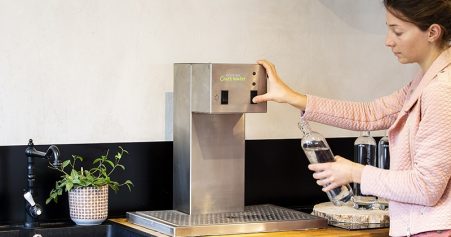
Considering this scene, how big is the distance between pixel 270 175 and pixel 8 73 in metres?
1.06

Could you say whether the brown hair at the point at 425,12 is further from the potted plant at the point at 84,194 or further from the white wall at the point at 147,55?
the potted plant at the point at 84,194

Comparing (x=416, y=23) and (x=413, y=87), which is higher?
(x=416, y=23)

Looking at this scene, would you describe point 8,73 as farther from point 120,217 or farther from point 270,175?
point 270,175

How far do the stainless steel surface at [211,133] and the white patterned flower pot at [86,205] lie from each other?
29 centimetres

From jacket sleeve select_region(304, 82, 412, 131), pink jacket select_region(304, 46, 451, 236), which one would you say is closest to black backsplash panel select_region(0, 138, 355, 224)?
jacket sleeve select_region(304, 82, 412, 131)

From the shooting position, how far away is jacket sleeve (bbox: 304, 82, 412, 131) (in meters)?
2.76

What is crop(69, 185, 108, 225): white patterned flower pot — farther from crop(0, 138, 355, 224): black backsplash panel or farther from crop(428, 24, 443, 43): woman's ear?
crop(428, 24, 443, 43): woman's ear

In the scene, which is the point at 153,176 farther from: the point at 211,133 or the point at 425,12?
the point at 425,12

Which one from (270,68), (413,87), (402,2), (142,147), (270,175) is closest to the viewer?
(402,2)

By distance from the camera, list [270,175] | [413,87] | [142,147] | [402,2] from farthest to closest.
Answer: [270,175], [142,147], [413,87], [402,2]

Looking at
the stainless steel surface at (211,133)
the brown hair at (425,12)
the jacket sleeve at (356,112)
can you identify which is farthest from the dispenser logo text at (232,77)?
the brown hair at (425,12)

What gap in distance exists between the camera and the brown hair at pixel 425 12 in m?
2.36

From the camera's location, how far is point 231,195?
2.97 m

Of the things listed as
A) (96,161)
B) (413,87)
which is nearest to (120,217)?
(96,161)
